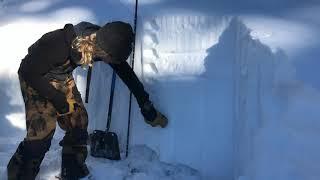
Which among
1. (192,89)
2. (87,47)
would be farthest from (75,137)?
(192,89)

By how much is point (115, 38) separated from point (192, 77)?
142 centimetres

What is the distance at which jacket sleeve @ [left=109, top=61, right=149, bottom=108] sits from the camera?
4359mm

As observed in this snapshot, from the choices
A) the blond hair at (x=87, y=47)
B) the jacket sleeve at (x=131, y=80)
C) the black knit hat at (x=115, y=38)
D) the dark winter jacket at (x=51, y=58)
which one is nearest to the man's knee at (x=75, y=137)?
the dark winter jacket at (x=51, y=58)

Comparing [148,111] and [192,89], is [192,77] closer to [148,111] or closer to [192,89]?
[192,89]

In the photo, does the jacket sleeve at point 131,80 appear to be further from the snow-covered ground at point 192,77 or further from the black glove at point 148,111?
the snow-covered ground at point 192,77

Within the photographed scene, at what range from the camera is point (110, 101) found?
4.96 metres

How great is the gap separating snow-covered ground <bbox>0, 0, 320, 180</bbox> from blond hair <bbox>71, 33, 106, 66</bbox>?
120cm

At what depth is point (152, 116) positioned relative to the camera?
15.2 feet

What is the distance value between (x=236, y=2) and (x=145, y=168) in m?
1.89

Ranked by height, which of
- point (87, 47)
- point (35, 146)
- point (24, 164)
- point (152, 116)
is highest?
point (87, 47)

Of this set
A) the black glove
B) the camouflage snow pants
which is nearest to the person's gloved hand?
the black glove

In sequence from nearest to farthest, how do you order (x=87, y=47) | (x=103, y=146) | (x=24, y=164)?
(x=87, y=47)
(x=24, y=164)
(x=103, y=146)

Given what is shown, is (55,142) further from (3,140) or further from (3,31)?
(3,31)

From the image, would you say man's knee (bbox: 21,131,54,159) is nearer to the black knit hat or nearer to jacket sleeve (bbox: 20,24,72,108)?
jacket sleeve (bbox: 20,24,72,108)
